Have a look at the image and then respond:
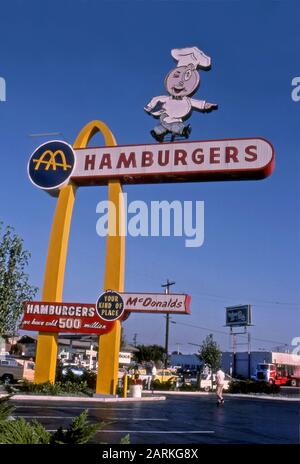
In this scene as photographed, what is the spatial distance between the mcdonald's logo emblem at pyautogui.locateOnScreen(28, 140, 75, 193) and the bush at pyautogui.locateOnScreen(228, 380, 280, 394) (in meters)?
21.9

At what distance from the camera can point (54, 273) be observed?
2361 centimetres

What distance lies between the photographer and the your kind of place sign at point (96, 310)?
23109 millimetres

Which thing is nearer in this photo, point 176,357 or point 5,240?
point 5,240

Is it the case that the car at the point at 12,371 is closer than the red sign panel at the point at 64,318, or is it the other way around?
the red sign panel at the point at 64,318

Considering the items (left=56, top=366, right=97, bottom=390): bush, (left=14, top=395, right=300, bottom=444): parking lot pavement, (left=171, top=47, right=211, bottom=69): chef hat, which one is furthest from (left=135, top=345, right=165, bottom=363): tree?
(left=14, top=395, right=300, bottom=444): parking lot pavement

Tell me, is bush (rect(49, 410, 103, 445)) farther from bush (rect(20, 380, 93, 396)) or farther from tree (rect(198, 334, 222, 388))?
tree (rect(198, 334, 222, 388))

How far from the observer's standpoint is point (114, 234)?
23.5 m

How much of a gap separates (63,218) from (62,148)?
12.6 feet

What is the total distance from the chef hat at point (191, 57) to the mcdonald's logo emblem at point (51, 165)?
761 centimetres

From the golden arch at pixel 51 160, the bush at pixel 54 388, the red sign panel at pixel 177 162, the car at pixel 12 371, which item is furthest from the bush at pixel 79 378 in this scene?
the golden arch at pixel 51 160

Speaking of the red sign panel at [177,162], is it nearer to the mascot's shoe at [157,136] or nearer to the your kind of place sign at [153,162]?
the your kind of place sign at [153,162]
